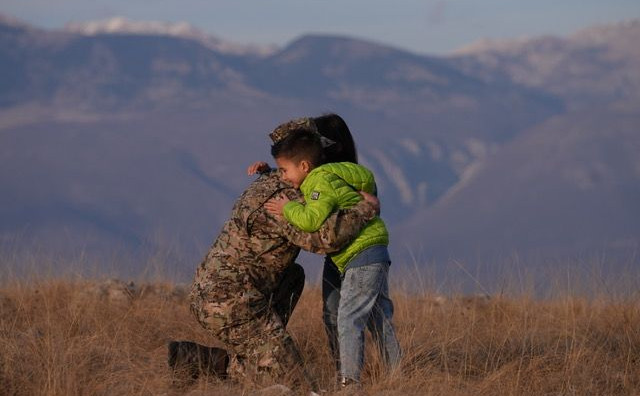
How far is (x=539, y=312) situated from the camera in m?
9.04

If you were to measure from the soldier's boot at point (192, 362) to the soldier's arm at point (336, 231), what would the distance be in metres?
0.88

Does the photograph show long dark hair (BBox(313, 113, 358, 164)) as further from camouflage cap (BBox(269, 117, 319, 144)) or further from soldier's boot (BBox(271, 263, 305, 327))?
soldier's boot (BBox(271, 263, 305, 327))

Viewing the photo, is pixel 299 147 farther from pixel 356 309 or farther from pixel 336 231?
pixel 356 309

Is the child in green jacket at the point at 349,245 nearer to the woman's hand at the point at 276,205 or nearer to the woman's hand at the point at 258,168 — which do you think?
the woman's hand at the point at 276,205

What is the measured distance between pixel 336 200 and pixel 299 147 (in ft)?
1.20

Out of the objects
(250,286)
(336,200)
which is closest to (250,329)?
(250,286)

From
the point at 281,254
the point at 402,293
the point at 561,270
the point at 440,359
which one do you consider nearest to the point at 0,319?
the point at 281,254

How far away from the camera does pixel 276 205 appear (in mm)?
5863

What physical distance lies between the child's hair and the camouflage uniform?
211 millimetres

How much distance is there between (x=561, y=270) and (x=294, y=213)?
13.5 ft

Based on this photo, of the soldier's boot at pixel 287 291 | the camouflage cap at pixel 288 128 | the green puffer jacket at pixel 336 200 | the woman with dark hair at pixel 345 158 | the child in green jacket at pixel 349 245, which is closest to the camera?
the green puffer jacket at pixel 336 200

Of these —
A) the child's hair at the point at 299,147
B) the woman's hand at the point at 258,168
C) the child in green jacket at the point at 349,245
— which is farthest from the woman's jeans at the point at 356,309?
the woman's hand at the point at 258,168

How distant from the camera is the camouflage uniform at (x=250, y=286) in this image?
600cm

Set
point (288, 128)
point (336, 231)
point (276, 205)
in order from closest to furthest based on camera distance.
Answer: point (336, 231) < point (276, 205) < point (288, 128)
